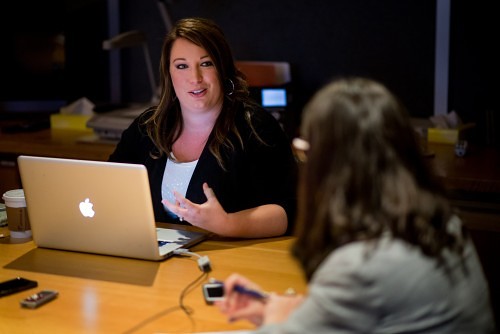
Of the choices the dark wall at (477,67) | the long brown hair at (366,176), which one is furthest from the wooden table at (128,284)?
the dark wall at (477,67)

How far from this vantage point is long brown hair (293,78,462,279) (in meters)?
1.06

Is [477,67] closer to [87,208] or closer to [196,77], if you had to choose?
[196,77]

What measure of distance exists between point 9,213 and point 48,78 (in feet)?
6.42

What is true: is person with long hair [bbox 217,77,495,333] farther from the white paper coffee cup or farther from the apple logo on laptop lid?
the white paper coffee cup

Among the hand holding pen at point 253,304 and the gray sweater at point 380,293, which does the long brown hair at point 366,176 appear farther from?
the hand holding pen at point 253,304

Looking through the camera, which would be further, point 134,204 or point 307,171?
point 134,204

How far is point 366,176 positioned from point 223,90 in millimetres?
1303

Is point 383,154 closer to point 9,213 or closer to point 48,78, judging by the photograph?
point 9,213

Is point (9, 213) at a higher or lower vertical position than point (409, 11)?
lower

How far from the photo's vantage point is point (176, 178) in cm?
229

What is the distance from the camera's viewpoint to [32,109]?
3961 millimetres

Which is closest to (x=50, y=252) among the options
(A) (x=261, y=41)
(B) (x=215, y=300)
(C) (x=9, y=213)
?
(C) (x=9, y=213)

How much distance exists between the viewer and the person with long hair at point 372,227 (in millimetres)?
1042

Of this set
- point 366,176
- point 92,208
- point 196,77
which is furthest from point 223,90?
point 366,176
